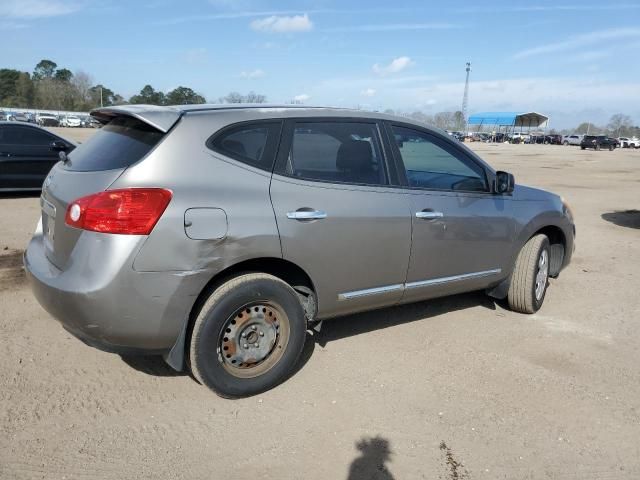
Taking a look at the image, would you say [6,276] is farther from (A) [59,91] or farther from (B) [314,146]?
(A) [59,91]

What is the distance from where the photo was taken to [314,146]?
3.60 m

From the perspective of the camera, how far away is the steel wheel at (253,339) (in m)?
3.26

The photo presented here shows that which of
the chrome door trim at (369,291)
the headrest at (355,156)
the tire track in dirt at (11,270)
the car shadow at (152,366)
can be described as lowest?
the car shadow at (152,366)

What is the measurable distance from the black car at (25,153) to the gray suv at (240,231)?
7404 millimetres

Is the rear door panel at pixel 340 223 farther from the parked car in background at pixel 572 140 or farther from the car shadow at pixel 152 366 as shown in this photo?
the parked car in background at pixel 572 140

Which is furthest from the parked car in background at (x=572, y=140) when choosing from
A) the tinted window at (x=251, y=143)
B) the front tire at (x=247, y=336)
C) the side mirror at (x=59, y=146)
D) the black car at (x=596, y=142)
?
the front tire at (x=247, y=336)

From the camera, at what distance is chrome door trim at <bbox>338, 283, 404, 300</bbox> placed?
12.2 feet

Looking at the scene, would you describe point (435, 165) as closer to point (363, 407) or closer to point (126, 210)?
point (363, 407)

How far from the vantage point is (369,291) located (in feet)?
12.6

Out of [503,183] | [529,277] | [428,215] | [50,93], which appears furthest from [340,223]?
[50,93]

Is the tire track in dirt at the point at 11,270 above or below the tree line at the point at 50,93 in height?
below

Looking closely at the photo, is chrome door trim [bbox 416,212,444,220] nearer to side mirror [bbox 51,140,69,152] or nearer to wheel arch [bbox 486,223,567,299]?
wheel arch [bbox 486,223,567,299]

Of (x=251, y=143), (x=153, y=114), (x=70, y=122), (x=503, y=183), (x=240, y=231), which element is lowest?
(x=240, y=231)

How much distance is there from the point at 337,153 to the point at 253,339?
1.38 metres
